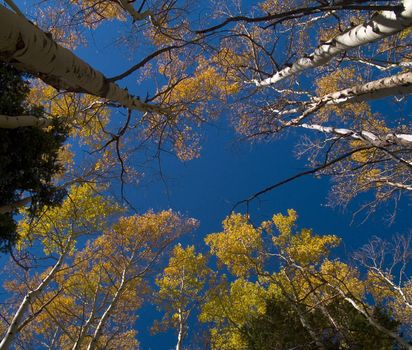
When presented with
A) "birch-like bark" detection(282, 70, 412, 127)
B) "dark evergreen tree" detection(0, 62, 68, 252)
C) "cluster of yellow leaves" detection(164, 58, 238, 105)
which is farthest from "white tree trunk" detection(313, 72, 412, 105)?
"cluster of yellow leaves" detection(164, 58, 238, 105)

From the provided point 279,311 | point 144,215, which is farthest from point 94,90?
point 144,215

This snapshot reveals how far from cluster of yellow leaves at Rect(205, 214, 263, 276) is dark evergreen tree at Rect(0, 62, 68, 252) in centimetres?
700

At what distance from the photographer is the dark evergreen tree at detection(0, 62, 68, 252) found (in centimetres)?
451

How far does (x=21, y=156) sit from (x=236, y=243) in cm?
872

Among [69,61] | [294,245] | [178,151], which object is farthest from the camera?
[294,245]

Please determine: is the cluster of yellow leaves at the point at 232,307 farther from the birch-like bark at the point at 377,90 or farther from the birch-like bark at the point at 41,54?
the birch-like bark at the point at 41,54

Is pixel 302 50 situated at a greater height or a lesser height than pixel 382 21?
greater

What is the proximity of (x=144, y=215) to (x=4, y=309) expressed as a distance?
7.23 metres

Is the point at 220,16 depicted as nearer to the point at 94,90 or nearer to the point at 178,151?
the point at 178,151

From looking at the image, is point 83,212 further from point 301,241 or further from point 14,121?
point 301,241

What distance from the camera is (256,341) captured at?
659 cm

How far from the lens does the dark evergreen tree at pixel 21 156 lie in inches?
178

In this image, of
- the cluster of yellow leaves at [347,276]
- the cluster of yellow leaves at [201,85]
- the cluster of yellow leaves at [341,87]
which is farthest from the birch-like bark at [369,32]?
the cluster of yellow leaves at [347,276]

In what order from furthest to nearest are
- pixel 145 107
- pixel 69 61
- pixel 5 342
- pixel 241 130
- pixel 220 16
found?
pixel 241 130
pixel 220 16
pixel 5 342
pixel 145 107
pixel 69 61
